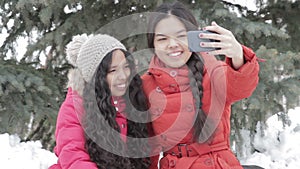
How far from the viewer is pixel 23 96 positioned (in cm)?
386

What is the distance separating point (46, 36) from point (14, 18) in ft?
1.78

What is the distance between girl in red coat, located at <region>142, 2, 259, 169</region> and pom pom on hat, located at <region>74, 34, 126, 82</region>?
30cm

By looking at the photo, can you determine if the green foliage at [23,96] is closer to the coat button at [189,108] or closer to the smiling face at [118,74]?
the smiling face at [118,74]

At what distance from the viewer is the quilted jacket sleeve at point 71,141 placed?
2.06 metres

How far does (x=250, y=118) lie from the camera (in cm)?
393

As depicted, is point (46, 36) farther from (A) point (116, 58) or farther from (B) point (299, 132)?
(B) point (299, 132)

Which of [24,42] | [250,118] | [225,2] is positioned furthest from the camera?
[24,42]

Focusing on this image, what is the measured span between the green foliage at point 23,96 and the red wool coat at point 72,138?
1.59 meters

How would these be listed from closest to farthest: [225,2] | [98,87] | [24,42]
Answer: [98,87] < [225,2] < [24,42]

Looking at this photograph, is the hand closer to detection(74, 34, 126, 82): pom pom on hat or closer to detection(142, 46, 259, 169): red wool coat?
detection(142, 46, 259, 169): red wool coat

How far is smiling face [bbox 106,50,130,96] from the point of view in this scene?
216 centimetres

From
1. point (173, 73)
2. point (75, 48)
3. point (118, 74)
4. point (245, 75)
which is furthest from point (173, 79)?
point (75, 48)

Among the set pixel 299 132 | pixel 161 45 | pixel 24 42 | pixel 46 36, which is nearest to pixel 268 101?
pixel 299 132

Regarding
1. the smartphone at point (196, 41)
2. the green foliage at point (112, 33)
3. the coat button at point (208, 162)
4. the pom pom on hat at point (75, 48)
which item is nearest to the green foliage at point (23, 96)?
the green foliage at point (112, 33)
